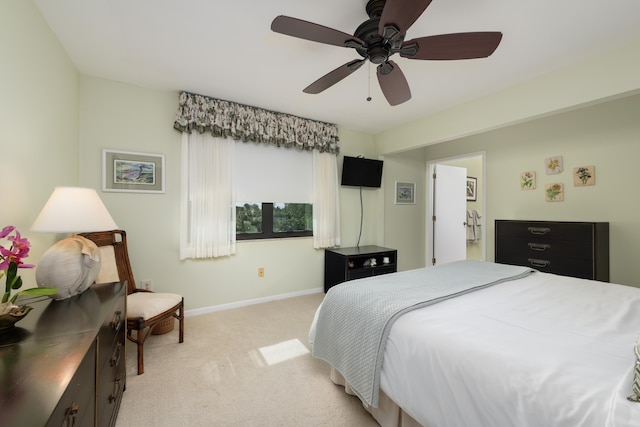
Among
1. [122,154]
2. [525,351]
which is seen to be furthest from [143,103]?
[525,351]

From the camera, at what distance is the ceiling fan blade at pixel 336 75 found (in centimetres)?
170

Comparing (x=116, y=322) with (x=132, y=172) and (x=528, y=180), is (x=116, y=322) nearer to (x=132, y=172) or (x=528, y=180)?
(x=132, y=172)

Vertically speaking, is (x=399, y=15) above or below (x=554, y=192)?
above

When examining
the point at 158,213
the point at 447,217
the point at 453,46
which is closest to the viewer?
the point at 453,46

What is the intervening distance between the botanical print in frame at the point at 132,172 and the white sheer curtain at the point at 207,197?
0.82 feet

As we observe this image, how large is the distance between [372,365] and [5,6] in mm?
2562

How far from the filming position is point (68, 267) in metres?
1.34

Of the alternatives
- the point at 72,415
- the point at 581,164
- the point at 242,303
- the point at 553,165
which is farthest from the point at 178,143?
the point at 581,164

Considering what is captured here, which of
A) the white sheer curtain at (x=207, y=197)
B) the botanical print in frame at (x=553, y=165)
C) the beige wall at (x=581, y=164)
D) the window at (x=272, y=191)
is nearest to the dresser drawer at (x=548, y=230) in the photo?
the beige wall at (x=581, y=164)

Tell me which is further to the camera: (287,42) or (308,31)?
(287,42)

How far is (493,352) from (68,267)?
1.96 meters

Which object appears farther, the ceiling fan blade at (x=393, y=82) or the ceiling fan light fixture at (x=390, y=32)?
the ceiling fan blade at (x=393, y=82)

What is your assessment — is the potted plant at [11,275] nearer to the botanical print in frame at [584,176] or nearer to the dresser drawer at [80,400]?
the dresser drawer at [80,400]

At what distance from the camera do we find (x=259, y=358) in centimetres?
213
